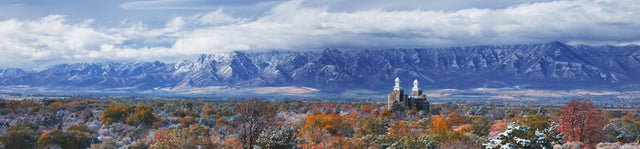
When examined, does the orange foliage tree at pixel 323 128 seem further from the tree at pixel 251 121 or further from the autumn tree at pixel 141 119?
the autumn tree at pixel 141 119

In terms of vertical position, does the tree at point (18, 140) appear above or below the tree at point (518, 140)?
below

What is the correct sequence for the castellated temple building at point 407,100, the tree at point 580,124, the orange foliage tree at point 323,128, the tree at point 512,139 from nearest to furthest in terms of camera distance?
the tree at point 512,139 → the tree at point 580,124 → the orange foliage tree at point 323,128 → the castellated temple building at point 407,100

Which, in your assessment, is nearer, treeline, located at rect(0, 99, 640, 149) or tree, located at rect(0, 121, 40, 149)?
treeline, located at rect(0, 99, 640, 149)

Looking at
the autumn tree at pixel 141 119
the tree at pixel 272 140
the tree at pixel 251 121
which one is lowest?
the autumn tree at pixel 141 119

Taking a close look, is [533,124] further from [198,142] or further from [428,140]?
[198,142]

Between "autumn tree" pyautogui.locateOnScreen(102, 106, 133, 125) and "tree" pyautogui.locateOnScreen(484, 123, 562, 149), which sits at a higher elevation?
"tree" pyautogui.locateOnScreen(484, 123, 562, 149)

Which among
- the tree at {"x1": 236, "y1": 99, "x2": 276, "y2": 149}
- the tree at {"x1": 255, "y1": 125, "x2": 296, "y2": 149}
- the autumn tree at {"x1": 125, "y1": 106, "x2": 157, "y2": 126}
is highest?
the tree at {"x1": 236, "y1": 99, "x2": 276, "y2": 149}

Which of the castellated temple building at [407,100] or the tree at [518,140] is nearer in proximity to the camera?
the tree at [518,140]

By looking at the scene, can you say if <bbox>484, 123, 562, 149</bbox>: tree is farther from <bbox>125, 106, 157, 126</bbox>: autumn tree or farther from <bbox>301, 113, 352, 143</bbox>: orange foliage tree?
<bbox>125, 106, 157, 126</bbox>: autumn tree

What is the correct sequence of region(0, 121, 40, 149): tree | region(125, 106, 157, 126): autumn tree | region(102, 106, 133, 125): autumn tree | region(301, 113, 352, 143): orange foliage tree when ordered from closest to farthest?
region(0, 121, 40, 149): tree
region(301, 113, 352, 143): orange foliage tree
region(125, 106, 157, 126): autumn tree
region(102, 106, 133, 125): autumn tree

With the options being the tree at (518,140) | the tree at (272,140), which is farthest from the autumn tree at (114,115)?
the tree at (518,140)

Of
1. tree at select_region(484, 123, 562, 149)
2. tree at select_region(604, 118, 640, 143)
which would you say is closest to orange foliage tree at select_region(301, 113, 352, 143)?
tree at select_region(604, 118, 640, 143)

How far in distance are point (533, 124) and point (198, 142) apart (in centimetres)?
3339

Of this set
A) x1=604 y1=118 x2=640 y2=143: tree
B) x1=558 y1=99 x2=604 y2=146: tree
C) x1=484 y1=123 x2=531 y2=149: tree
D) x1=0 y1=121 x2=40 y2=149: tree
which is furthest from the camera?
x1=604 y1=118 x2=640 y2=143: tree
